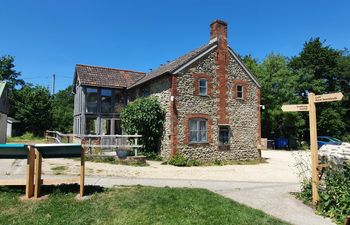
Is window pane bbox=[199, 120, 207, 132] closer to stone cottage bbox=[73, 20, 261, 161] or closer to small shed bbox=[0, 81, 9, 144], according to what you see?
stone cottage bbox=[73, 20, 261, 161]

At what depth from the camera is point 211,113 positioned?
20.6 m

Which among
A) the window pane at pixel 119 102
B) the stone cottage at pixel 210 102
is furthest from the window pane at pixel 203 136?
the window pane at pixel 119 102

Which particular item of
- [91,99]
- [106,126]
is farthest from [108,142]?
[91,99]

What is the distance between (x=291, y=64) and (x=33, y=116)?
38.9 m

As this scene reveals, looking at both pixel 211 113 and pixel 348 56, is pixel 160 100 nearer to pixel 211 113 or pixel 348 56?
pixel 211 113

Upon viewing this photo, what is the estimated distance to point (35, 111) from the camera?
144ft

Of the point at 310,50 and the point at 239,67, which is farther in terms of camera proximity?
the point at 310,50

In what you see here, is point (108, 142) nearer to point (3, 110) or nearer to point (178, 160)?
point (178, 160)

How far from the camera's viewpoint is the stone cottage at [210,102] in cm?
1939

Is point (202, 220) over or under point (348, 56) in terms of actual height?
under

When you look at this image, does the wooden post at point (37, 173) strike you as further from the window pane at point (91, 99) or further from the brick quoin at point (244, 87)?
the window pane at point (91, 99)

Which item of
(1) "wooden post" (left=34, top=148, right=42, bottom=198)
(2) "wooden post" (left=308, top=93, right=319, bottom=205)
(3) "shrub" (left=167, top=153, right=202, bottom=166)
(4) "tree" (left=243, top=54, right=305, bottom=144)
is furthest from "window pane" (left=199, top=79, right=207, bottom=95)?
(4) "tree" (left=243, top=54, right=305, bottom=144)

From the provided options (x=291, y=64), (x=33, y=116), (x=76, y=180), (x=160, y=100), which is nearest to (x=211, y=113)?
(x=160, y=100)

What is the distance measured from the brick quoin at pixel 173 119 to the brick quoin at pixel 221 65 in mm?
3571
